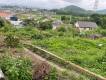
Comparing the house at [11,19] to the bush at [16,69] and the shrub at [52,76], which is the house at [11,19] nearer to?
the bush at [16,69]

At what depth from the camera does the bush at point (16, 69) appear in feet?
18.1

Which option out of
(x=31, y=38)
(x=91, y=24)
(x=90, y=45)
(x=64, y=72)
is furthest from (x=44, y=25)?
(x=91, y=24)

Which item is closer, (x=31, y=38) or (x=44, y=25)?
(x=31, y=38)

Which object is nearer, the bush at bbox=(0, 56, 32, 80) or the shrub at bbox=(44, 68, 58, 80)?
the bush at bbox=(0, 56, 32, 80)

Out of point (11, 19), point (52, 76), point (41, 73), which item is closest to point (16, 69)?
point (41, 73)

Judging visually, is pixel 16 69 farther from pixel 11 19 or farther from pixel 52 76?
pixel 11 19

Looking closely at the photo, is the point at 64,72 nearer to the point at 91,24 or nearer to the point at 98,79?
the point at 98,79

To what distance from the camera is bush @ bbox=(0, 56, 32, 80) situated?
217 inches

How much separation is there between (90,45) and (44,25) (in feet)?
50.3

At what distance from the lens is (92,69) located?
7582 mm

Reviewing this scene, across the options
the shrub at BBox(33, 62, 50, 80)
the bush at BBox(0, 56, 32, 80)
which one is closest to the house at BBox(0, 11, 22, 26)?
the bush at BBox(0, 56, 32, 80)

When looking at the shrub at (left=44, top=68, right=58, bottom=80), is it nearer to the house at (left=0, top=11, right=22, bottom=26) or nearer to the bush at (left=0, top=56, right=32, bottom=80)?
the bush at (left=0, top=56, right=32, bottom=80)

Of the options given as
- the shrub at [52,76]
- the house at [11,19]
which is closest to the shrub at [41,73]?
the shrub at [52,76]

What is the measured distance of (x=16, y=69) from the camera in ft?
18.4
